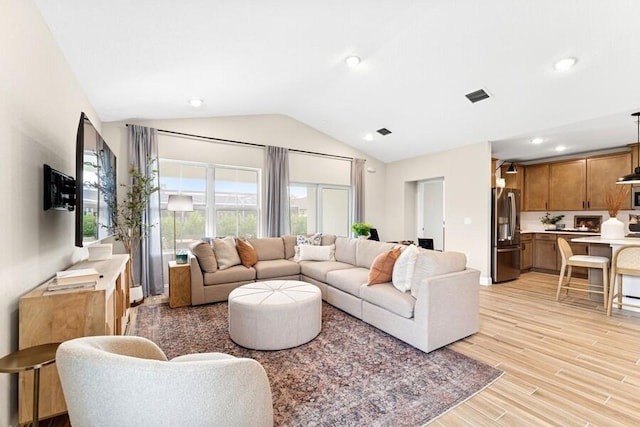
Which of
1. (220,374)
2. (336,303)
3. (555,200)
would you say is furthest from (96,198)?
(555,200)

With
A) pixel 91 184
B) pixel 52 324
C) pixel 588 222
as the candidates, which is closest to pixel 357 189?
pixel 588 222

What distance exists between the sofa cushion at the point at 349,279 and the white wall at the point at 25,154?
2.72 m

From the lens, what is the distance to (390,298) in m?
2.79

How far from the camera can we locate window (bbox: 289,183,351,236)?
6.08 m

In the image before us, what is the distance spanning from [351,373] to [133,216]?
11.7ft

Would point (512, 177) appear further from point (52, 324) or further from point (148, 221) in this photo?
point (52, 324)

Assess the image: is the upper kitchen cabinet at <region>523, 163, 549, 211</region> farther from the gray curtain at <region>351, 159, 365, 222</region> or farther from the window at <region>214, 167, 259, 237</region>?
the window at <region>214, 167, 259, 237</region>

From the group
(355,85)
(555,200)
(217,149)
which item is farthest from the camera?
(555,200)

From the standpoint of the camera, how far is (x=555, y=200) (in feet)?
20.1

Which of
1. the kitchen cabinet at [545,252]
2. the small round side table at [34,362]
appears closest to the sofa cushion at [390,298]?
the small round side table at [34,362]

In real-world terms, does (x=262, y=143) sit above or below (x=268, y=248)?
above

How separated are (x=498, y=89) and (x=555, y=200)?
12.7 feet

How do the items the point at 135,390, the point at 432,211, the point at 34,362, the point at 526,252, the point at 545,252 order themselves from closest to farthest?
the point at 135,390 < the point at 34,362 < the point at 545,252 < the point at 526,252 < the point at 432,211

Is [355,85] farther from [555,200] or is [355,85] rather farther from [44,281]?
[555,200]
